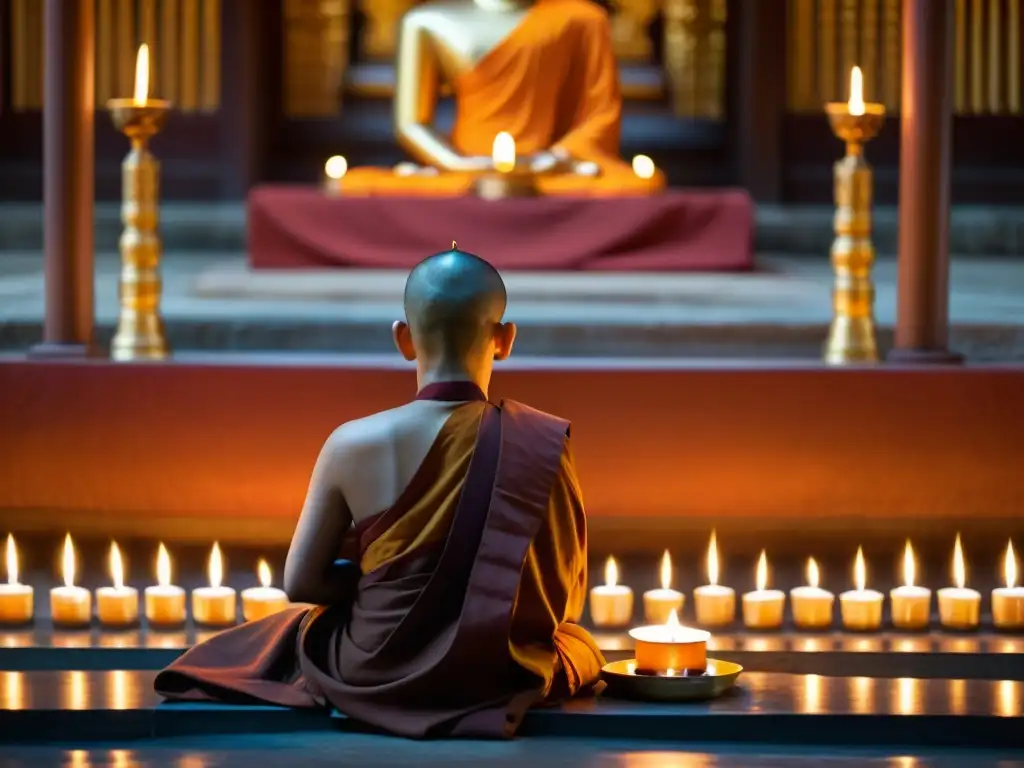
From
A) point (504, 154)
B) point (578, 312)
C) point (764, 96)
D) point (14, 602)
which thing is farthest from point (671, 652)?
point (764, 96)

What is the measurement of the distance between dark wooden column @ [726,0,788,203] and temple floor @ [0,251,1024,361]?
176 centimetres

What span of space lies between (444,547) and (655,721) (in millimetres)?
449

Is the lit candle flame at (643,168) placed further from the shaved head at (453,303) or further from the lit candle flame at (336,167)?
the shaved head at (453,303)

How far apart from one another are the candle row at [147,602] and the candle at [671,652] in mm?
922

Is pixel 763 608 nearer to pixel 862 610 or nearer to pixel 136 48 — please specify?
pixel 862 610

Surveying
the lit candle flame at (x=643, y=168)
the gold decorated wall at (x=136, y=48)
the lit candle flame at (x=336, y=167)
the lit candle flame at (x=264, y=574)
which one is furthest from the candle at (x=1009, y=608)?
the gold decorated wall at (x=136, y=48)

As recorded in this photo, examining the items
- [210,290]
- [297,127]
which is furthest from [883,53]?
[210,290]

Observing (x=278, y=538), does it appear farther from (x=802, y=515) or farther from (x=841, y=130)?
(x=841, y=130)

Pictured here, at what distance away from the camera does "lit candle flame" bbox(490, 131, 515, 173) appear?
23.1ft

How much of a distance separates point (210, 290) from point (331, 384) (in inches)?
71.7

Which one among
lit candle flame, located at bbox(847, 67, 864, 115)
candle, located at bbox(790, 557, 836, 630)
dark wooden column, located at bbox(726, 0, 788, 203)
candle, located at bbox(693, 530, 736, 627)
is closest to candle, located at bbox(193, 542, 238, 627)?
candle, located at bbox(693, 530, 736, 627)

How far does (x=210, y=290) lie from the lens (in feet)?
21.1

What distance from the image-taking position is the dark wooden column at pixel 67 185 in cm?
499

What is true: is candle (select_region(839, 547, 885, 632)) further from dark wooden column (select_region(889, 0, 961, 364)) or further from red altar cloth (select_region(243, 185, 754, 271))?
red altar cloth (select_region(243, 185, 754, 271))
